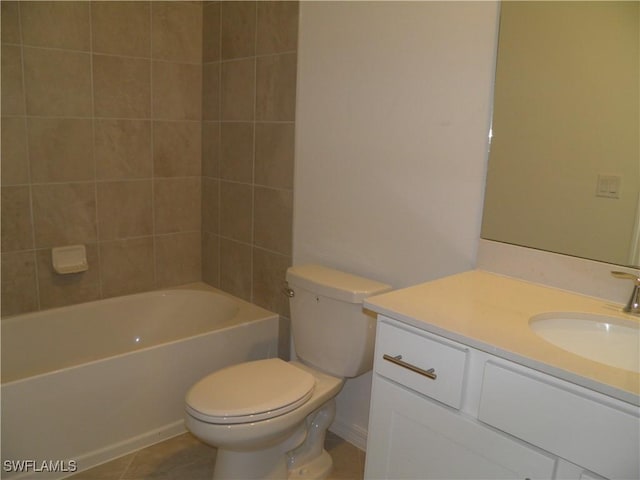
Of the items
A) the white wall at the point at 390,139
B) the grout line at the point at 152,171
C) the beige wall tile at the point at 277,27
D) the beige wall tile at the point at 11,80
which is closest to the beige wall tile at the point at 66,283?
the grout line at the point at 152,171

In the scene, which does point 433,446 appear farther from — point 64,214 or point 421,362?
point 64,214

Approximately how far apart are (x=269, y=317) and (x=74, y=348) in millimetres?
989

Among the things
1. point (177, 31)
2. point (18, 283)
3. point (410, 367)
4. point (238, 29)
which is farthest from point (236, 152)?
point (410, 367)

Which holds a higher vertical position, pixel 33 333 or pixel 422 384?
pixel 422 384

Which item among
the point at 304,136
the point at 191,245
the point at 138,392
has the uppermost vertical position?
the point at 304,136

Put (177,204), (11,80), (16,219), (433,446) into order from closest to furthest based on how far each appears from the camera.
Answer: (433,446) < (11,80) < (16,219) < (177,204)

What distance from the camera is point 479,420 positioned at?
3.69 feet

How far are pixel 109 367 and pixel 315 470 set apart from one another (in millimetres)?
927

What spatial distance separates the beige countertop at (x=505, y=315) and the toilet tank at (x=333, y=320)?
0.42m

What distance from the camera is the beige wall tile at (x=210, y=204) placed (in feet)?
9.29

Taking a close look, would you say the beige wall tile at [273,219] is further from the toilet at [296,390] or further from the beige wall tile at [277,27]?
the beige wall tile at [277,27]

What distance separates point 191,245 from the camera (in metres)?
2.96

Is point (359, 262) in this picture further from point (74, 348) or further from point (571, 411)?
point (74, 348)

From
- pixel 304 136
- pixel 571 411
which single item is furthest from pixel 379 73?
pixel 571 411
